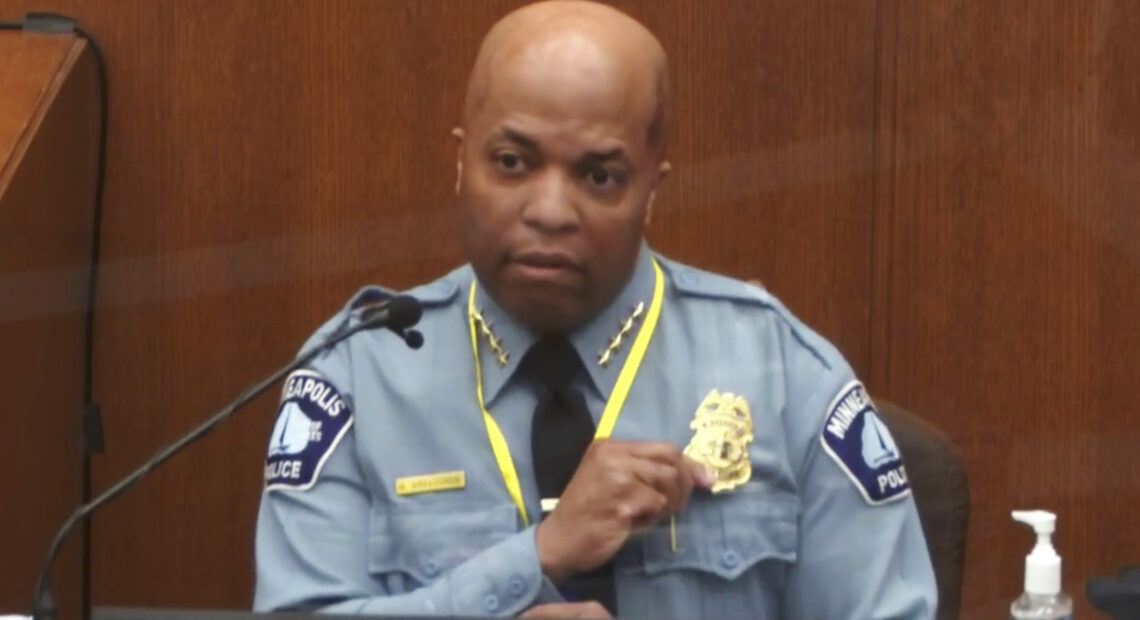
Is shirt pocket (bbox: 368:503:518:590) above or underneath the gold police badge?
underneath

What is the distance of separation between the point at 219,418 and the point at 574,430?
0.40 m

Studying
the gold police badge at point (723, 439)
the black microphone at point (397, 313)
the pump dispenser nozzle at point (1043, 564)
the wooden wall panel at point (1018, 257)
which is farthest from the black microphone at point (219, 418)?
the wooden wall panel at point (1018, 257)

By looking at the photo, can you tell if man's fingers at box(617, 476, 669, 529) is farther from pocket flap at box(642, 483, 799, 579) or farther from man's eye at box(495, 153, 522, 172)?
man's eye at box(495, 153, 522, 172)

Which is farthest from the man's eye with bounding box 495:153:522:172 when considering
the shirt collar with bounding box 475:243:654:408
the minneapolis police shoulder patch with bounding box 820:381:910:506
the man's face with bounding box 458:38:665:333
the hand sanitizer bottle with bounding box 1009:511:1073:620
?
the hand sanitizer bottle with bounding box 1009:511:1073:620

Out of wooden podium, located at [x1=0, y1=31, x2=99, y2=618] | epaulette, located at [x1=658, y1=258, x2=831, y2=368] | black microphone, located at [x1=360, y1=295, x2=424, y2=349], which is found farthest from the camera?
wooden podium, located at [x1=0, y1=31, x2=99, y2=618]

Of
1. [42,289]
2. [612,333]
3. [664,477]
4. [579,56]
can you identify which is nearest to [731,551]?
[664,477]

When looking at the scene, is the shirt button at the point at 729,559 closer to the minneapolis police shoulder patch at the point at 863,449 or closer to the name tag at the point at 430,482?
the minneapolis police shoulder patch at the point at 863,449

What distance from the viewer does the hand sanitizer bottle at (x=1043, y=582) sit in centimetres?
165

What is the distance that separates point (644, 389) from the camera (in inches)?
73.8

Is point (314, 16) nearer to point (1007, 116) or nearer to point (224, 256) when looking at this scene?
point (224, 256)

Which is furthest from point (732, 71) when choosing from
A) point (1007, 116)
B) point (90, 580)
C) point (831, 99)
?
point (90, 580)

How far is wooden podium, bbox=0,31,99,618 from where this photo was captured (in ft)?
7.63

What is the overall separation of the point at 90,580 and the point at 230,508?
21 cm

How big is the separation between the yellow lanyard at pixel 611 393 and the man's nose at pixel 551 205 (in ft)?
0.56
